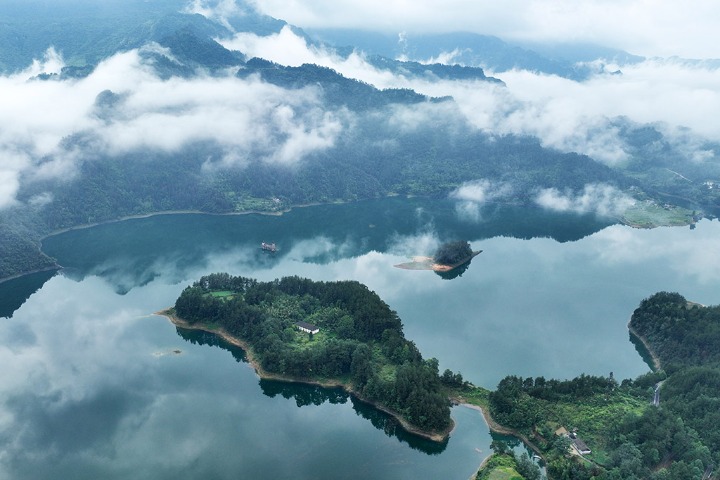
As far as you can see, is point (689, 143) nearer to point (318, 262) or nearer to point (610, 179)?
point (610, 179)

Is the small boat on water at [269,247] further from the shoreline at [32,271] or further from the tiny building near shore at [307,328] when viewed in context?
the tiny building near shore at [307,328]

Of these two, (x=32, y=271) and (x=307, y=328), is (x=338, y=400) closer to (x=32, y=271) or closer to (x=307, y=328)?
(x=307, y=328)

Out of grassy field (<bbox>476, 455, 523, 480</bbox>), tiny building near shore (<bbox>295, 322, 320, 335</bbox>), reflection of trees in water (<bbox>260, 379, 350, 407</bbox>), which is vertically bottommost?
reflection of trees in water (<bbox>260, 379, 350, 407</bbox>)

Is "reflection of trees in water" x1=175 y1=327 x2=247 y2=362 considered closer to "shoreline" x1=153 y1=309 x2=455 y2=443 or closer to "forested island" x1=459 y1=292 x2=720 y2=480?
"shoreline" x1=153 y1=309 x2=455 y2=443

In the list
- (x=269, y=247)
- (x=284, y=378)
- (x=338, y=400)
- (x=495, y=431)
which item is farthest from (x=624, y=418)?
(x=269, y=247)

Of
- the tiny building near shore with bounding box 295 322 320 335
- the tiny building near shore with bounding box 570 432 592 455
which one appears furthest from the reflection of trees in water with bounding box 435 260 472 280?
the tiny building near shore with bounding box 570 432 592 455
